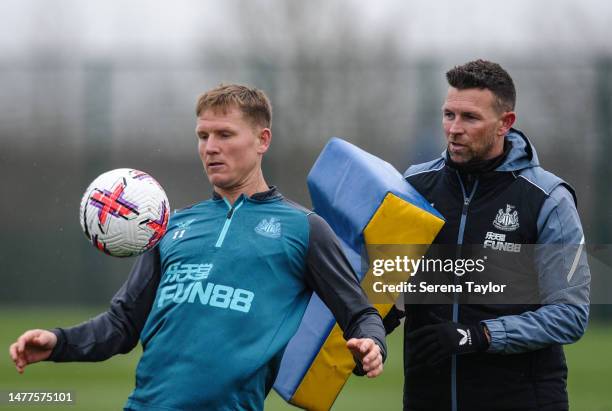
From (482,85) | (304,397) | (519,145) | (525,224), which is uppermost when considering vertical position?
(482,85)

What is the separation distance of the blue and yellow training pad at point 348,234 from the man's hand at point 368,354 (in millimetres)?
691

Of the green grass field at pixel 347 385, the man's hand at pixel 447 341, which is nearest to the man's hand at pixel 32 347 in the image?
the man's hand at pixel 447 341

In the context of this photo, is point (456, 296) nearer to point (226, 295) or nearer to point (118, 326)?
point (226, 295)

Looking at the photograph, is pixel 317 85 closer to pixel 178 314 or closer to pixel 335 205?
pixel 335 205

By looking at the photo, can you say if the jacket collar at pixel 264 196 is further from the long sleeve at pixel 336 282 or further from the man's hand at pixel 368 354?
the man's hand at pixel 368 354

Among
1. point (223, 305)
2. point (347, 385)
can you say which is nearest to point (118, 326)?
point (223, 305)

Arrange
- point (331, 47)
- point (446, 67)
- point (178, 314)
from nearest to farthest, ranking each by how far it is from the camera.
Answer: point (178, 314) < point (446, 67) < point (331, 47)

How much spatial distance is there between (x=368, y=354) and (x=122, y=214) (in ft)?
3.34

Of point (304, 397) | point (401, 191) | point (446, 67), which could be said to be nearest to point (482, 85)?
point (401, 191)

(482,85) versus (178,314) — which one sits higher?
(482,85)

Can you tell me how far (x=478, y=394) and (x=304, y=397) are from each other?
74cm

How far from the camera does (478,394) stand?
12.7 feet

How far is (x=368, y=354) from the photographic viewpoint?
3.31m

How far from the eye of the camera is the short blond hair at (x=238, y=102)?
378 centimetres
